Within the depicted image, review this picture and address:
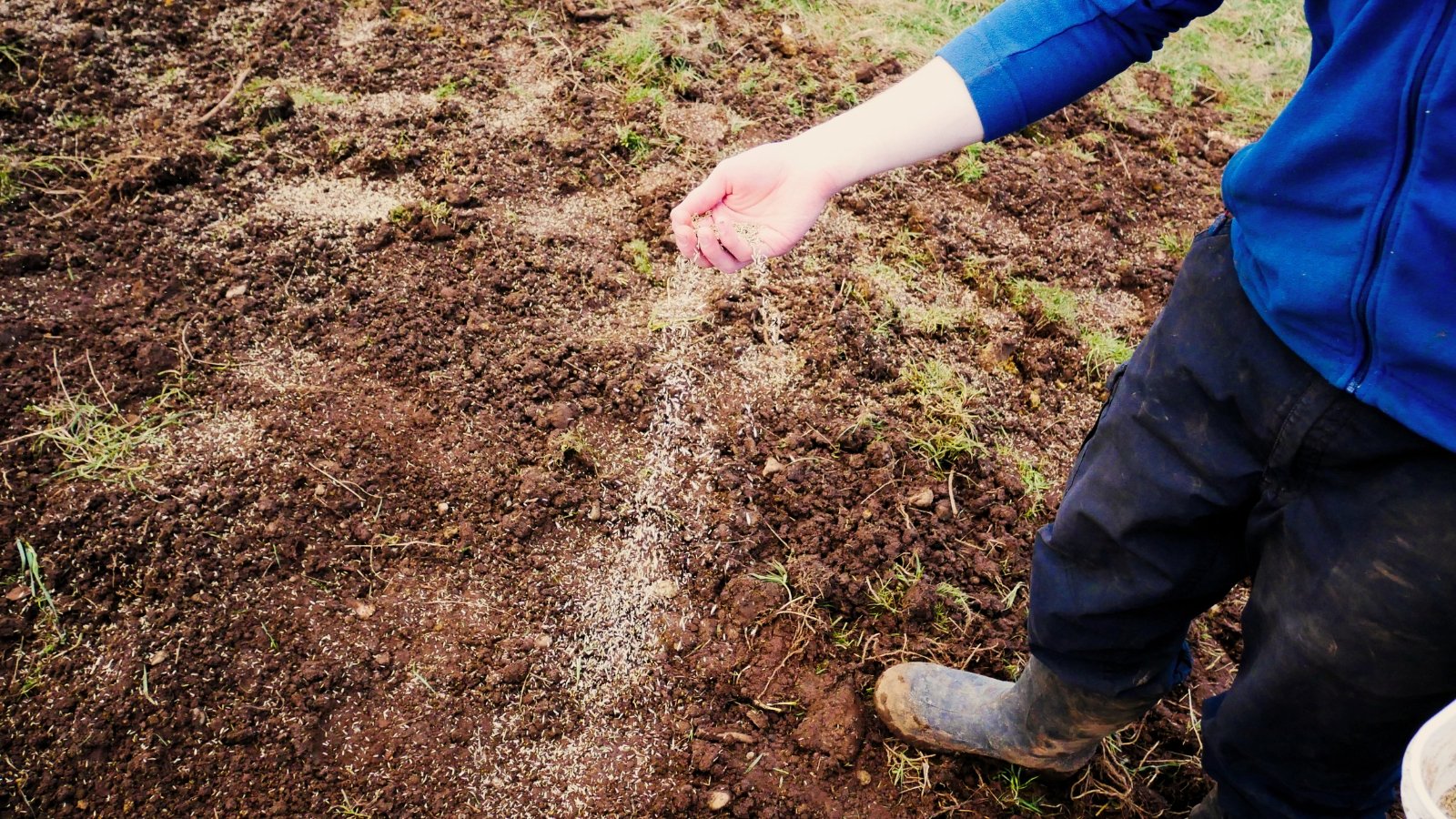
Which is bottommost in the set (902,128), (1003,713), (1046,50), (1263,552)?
(1003,713)

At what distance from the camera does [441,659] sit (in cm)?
191

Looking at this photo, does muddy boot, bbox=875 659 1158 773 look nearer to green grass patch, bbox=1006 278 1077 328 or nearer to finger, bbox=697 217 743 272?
finger, bbox=697 217 743 272

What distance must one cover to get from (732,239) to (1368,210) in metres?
0.85

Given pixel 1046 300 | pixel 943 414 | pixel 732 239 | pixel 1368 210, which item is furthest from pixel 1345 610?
pixel 1046 300

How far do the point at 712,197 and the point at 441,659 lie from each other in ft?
3.95

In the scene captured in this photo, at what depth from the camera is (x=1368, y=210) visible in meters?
0.95

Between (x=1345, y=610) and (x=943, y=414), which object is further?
(x=943, y=414)

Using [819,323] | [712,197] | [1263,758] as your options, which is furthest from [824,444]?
[1263,758]

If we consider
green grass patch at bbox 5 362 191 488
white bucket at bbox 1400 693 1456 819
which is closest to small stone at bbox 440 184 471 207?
green grass patch at bbox 5 362 191 488

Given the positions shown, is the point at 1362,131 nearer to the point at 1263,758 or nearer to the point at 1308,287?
the point at 1308,287

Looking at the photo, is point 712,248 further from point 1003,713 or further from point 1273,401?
point 1003,713

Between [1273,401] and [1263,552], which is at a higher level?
[1273,401]

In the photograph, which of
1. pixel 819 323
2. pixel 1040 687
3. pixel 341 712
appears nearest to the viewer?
pixel 1040 687

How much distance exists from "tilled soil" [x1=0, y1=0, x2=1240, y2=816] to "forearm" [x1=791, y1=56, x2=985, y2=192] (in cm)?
104
